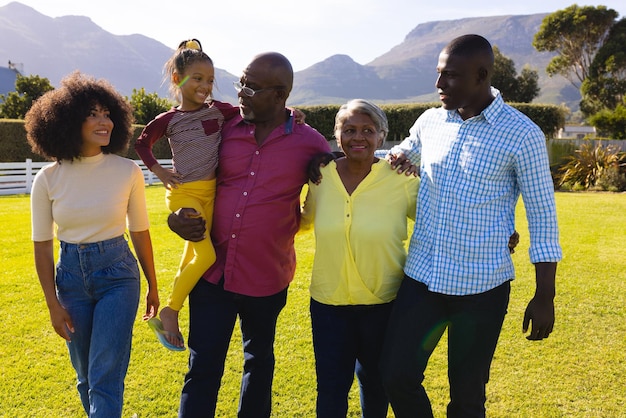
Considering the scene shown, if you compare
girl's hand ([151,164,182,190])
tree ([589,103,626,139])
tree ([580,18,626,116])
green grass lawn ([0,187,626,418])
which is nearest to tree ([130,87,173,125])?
tree ([589,103,626,139])

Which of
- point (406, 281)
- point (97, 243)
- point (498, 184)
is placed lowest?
point (406, 281)

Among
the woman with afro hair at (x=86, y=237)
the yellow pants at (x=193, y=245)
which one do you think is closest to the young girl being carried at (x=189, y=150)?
the yellow pants at (x=193, y=245)

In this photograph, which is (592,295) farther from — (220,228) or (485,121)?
(220,228)

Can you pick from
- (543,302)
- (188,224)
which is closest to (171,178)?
(188,224)

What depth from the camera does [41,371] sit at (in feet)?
13.8

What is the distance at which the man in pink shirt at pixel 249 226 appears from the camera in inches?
114

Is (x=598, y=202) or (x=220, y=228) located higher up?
(x=220, y=228)

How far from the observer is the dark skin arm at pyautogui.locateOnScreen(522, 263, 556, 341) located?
96.9 inches

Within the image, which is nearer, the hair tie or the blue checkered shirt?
the blue checkered shirt

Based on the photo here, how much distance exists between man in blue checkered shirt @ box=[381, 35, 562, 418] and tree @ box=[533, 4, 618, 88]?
39959 mm

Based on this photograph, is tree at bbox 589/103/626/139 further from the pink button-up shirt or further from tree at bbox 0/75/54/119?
tree at bbox 0/75/54/119

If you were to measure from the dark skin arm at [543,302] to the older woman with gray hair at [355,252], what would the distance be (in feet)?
2.36

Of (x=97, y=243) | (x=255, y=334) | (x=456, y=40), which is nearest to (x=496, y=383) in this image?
(x=255, y=334)

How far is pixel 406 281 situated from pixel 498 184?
68 centimetres
